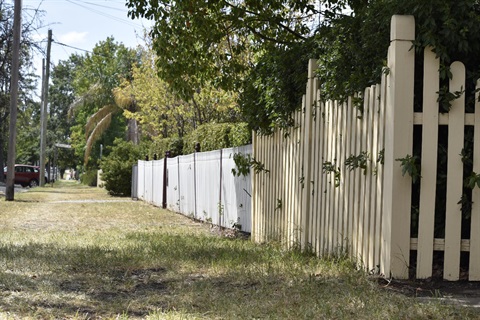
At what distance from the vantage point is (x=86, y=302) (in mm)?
5328

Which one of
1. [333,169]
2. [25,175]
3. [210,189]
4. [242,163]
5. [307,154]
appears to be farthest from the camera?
[25,175]

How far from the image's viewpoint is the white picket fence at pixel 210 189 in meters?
12.0

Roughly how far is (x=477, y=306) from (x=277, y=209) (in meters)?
4.79

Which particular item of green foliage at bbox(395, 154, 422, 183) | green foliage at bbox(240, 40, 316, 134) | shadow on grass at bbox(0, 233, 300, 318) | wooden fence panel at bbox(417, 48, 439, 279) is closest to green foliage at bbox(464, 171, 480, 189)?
wooden fence panel at bbox(417, 48, 439, 279)

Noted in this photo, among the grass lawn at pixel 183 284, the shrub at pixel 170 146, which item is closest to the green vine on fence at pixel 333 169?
the grass lawn at pixel 183 284

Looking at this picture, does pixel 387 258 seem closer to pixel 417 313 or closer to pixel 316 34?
pixel 417 313

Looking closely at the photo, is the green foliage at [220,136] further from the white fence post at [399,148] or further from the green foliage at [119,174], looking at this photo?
the green foliage at [119,174]

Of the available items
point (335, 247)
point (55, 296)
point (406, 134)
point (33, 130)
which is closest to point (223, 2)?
point (335, 247)

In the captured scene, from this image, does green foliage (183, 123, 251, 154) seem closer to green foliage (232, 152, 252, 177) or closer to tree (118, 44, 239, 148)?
green foliage (232, 152, 252, 177)

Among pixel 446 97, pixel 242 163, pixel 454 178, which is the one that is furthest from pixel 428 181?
pixel 242 163

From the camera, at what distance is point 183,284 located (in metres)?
6.06

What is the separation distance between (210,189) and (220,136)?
3.76ft

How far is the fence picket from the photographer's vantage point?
5781 mm

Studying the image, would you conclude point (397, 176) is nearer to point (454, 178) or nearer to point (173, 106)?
point (454, 178)
